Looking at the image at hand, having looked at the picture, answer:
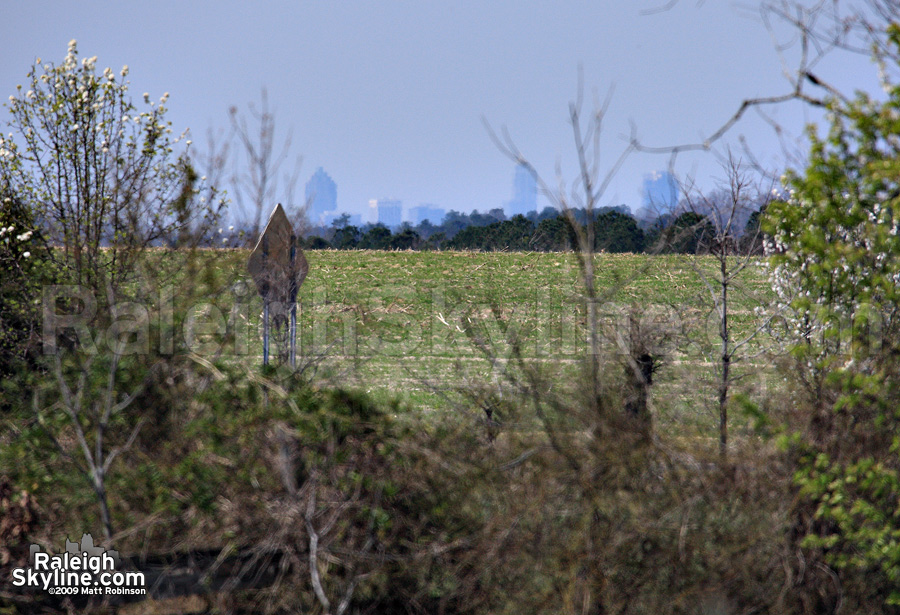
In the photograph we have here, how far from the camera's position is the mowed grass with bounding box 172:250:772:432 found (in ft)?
29.0

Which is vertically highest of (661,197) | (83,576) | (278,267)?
(661,197)

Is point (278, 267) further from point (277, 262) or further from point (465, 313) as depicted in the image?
point (465, 313)

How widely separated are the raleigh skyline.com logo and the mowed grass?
161cm

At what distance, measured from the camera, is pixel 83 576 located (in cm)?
502

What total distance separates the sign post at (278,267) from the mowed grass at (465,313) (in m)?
0.25

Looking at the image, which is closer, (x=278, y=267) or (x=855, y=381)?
(x=855, y=381)

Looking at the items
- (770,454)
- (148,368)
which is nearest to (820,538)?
(770,454)

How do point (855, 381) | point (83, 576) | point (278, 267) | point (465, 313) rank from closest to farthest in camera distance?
point (855, 381) → point (83, 576) → point (465, 313) → point (278, 267)

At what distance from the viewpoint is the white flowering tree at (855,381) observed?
14.6ft

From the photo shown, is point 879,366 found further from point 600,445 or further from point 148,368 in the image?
point 148,368

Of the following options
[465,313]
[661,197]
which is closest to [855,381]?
[465,313]

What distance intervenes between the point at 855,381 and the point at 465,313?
3.02m

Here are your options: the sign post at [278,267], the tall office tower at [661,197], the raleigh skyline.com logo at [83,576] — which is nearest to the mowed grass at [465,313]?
the sign post at [278,267]

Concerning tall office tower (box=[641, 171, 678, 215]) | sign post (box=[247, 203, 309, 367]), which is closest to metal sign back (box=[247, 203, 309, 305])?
sign post (box=[247, 203, 309, 367])
